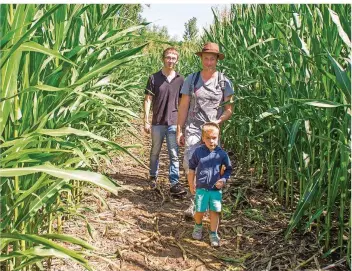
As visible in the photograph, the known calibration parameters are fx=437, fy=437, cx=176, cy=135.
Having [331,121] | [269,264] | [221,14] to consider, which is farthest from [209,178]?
[221,14]

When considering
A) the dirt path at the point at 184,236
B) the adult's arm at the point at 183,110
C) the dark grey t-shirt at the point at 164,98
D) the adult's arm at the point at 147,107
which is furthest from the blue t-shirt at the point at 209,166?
the adult's arm at the point at 147,107

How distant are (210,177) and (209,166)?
6 cm

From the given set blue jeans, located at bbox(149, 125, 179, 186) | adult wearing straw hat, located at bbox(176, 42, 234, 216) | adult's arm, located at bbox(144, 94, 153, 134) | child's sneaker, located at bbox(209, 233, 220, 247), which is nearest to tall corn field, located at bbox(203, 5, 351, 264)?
adult wearing straw hat, located at bbox(176, 42, 234, 216)

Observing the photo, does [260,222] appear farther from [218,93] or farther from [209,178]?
[218,93]

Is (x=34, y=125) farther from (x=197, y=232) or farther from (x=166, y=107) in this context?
(x=166, y=107)

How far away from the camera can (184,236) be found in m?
2.52

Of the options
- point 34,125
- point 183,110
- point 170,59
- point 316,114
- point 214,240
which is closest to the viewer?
point 34,125

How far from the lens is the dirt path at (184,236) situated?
83.4 inches

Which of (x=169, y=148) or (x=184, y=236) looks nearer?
(x=184, y=236)

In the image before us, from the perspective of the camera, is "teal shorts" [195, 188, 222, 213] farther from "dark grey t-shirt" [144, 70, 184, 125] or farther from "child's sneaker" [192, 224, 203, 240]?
"dark grey t-shirt" [144, 70, 184, 125]

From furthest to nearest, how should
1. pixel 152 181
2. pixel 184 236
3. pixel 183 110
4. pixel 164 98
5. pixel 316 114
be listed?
pixel 152 181
pixel 164 98
pixel 183 110
pixel 184 236
pixel 316 114

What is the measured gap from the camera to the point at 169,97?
3.53 meters

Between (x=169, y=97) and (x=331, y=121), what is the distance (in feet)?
5.68

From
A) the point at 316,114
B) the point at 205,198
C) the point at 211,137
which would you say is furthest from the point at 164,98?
the point at 316,114
